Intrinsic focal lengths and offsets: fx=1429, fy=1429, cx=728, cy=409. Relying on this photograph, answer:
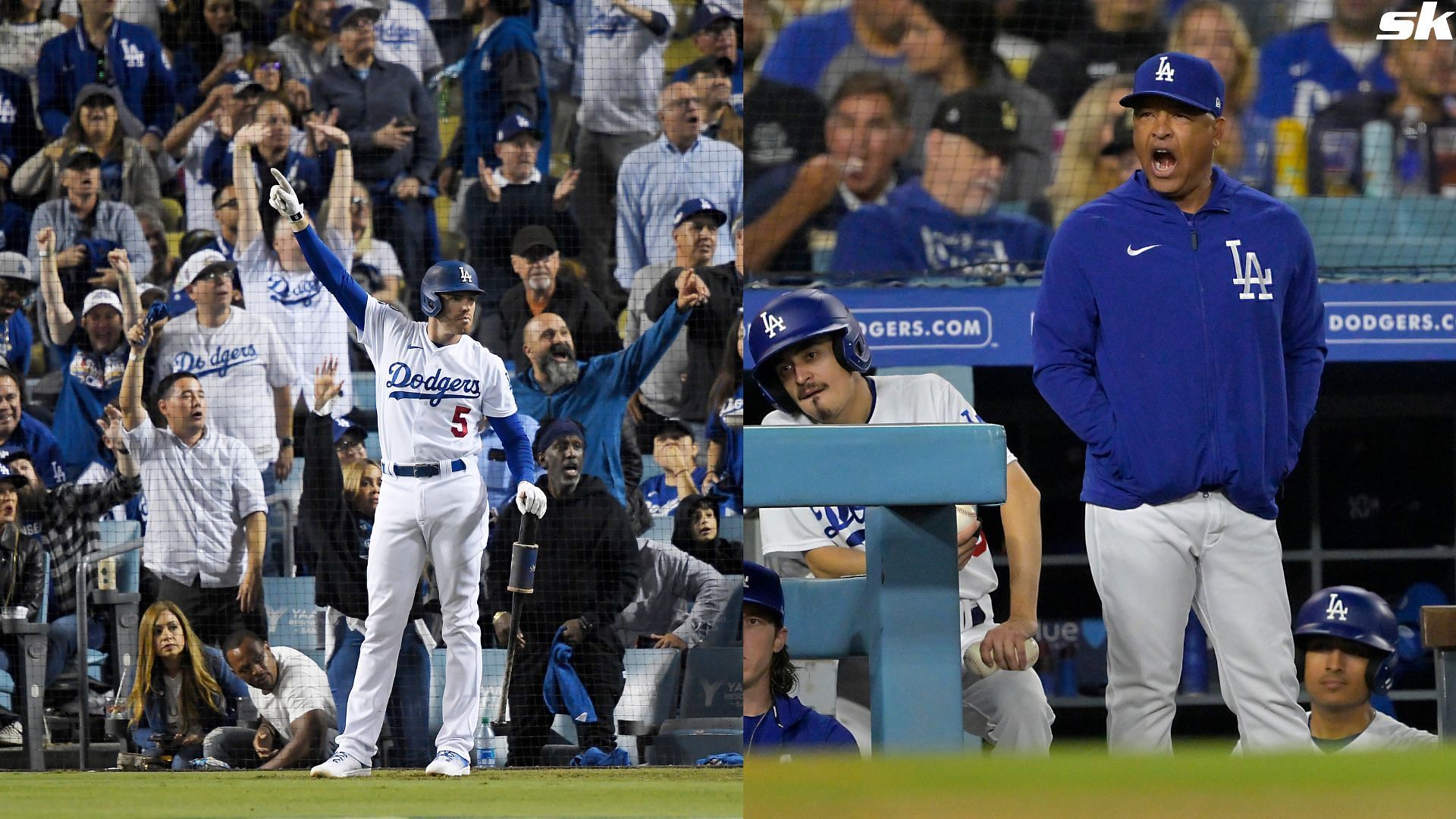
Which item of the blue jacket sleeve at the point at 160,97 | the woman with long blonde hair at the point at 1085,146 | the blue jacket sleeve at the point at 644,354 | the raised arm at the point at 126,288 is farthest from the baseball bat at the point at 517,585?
the woman with long blonde hair at the point at 1085,146

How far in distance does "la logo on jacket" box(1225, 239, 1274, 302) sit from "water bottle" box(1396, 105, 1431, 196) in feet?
9.95

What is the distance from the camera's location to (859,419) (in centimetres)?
175

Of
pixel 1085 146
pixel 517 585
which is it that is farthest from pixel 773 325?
pixel 1085 146

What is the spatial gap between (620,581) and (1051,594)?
7.19ft

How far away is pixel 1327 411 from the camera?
4562mm

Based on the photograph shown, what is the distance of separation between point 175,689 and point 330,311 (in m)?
0.74

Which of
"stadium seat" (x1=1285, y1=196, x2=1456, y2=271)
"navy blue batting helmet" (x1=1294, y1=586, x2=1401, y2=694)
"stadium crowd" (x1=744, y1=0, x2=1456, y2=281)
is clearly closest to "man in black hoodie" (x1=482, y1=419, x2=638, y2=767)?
"navy blue batting helmet" (x1=1294, y1=586, x2=1401, y2=694)

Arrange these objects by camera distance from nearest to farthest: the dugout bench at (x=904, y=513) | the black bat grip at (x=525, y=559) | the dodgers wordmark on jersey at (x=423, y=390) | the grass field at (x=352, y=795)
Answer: the dugout bench at (x=904, y=513)
the grass field at (x=352, y=795)
the dodgers wordmark on jersey at (x=423, y=390)
the black bat grip at (x=525, y=559)

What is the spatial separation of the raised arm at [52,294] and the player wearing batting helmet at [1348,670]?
223 cm

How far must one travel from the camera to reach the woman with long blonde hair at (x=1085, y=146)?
4477 mm

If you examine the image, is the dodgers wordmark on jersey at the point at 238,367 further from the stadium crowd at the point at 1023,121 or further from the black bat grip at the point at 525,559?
the stadium crowd at the point at 1023,121

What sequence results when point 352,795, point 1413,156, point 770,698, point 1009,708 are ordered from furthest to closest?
point 1413,156 < point 352,795 < point 1009,708 < point 770,698

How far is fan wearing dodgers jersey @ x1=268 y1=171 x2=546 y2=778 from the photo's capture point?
99.2 inches

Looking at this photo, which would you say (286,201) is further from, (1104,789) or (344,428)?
(1104,789)
